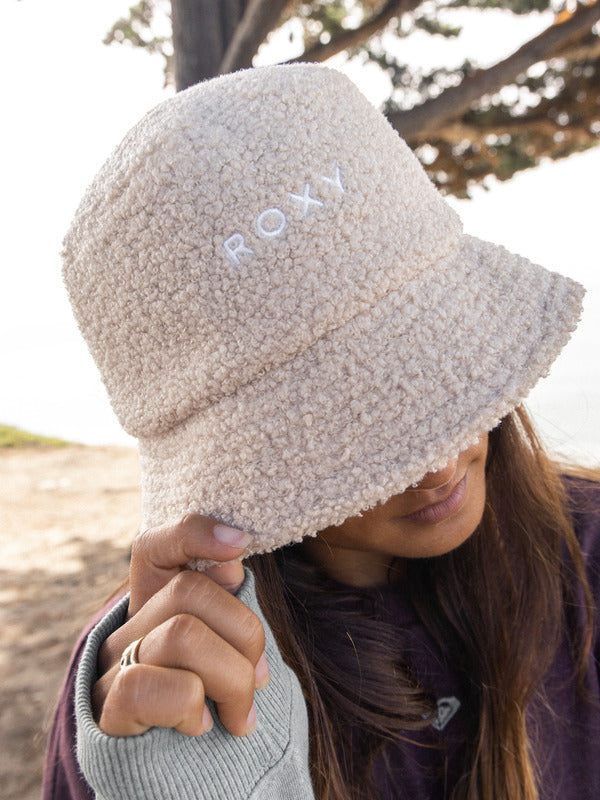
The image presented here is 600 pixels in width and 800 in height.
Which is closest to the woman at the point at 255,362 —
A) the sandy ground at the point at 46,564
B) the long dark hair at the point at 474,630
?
the long dark hair at the point at 474,630

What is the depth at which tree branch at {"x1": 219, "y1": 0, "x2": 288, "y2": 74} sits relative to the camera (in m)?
2.38

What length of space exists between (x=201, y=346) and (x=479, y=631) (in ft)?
3.40

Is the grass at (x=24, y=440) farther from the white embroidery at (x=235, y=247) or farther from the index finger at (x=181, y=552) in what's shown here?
the white embroidery at (x=235, y=247)

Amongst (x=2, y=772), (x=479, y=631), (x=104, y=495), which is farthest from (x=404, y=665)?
(x=104, y=495)

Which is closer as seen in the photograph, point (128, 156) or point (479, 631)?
point (128, 156)

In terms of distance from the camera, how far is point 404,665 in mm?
1423

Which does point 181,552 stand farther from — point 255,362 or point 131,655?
point 255,362

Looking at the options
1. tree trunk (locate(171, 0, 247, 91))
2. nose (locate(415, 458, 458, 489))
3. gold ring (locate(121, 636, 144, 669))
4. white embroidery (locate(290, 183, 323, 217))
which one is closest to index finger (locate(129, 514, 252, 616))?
gold ring (locate(121, 636, 144, 669))

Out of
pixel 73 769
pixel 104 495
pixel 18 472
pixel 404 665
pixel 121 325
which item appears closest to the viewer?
pixel 121 325

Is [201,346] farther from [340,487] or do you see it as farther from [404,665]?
[404,665]

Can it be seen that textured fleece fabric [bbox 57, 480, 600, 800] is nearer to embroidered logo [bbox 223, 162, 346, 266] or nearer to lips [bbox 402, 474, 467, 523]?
lips [bbox 402, 474, 467, 523]

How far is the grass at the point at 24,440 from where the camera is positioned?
769cm

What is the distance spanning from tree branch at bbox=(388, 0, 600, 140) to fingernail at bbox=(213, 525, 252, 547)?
2.54 metres

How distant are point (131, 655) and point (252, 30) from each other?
2.32 metres
